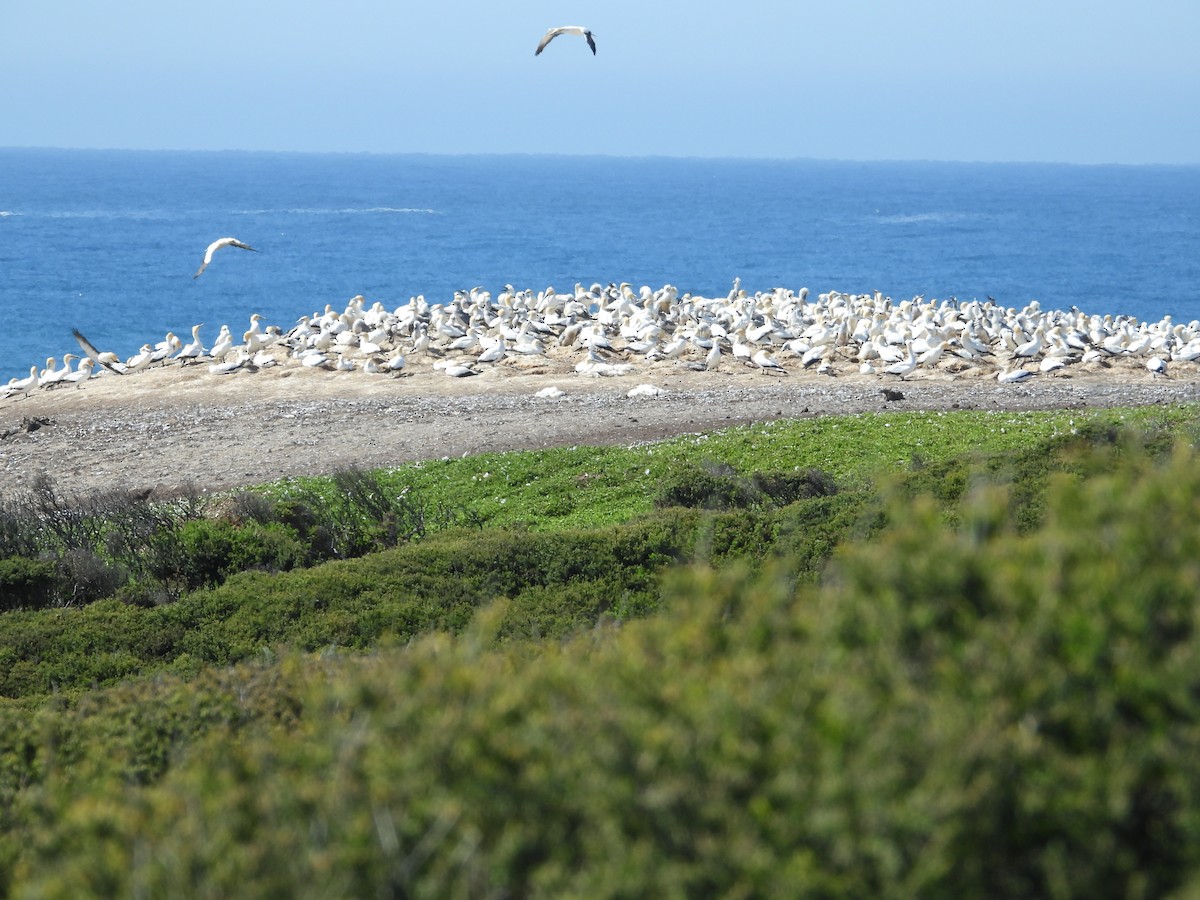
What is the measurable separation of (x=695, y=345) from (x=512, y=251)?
57174 millimetres

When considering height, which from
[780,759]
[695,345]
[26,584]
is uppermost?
[780,759]

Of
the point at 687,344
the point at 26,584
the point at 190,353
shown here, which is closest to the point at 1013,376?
the point at 687,344

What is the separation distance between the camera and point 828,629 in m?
3.69

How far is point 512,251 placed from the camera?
80.9 m

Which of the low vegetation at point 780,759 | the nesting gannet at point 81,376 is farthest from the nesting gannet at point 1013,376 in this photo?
the low vegetation at point 780,759

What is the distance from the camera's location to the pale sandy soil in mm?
17828

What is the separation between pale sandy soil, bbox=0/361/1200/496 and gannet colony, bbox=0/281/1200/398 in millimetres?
369

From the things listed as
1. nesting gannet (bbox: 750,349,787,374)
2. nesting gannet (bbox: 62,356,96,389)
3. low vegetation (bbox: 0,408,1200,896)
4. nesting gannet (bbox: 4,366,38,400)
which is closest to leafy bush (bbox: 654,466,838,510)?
low vegetation (bbox: 0,408,1200,896)

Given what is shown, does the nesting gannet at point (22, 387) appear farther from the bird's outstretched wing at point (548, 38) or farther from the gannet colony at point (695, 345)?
the bird's outstretched wing at point (548, 38)

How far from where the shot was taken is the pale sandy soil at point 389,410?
1783 cm

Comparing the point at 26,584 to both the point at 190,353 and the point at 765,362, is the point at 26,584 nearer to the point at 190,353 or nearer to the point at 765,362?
the point at 765,362

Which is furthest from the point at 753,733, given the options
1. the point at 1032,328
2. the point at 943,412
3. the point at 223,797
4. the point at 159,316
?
the point at 159,316

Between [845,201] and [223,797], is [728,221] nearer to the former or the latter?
[845,201]

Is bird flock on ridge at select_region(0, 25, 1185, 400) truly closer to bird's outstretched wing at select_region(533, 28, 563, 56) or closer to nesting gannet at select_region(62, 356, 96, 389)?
nesting gannet at select_region(62, 356, 96, 389)
